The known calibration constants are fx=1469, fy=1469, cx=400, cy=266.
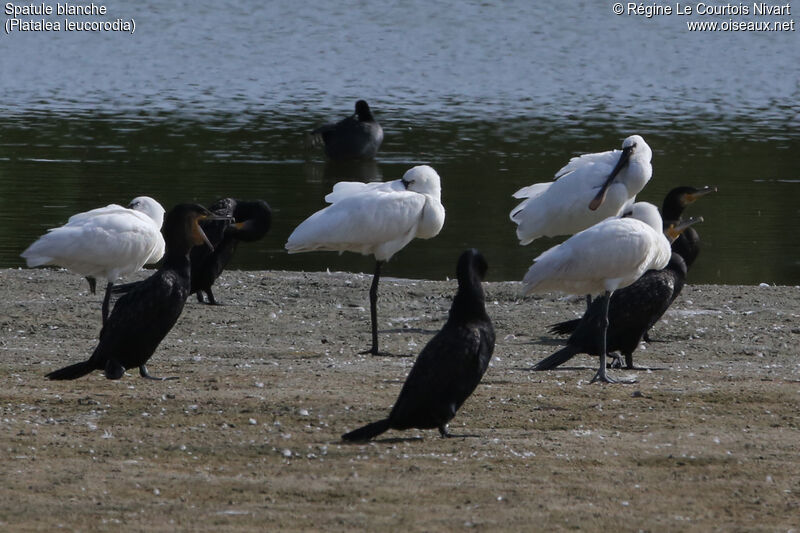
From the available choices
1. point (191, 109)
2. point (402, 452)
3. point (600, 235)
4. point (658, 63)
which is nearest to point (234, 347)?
point (600, 235)

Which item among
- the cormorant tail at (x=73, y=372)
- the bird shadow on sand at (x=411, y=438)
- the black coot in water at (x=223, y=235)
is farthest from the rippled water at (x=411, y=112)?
the bird shadow on sand at (x=411, y=438)

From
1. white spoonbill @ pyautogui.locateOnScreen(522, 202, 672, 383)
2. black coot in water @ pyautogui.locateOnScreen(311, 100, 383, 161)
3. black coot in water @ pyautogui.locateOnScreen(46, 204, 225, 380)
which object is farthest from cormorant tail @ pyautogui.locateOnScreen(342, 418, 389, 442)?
black coot in water @ pyautogui.locateOnScreen(311, 100, 383, 161)

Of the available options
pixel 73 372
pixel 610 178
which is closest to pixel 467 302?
pixel 73 372

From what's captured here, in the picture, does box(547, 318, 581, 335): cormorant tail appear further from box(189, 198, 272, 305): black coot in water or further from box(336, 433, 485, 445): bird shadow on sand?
box(336, 433, 485, 445): bird shadow on sand

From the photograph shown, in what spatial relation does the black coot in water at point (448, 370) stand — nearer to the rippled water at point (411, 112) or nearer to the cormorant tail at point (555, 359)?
the cormorant tail at point (555, 359)

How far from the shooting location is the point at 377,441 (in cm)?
740

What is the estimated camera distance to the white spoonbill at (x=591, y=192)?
498 inches

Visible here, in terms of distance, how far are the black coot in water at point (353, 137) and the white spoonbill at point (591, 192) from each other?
37.4ft

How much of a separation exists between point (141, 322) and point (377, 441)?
2230mm

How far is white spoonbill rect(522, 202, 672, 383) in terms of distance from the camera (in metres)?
9.53

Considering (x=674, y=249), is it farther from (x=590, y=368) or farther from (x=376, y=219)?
(x=376, y=219)

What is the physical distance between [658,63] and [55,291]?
32.6m

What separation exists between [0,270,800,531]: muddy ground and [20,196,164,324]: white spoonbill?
0.63 m

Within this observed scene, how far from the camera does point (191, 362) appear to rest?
33.1 ft
